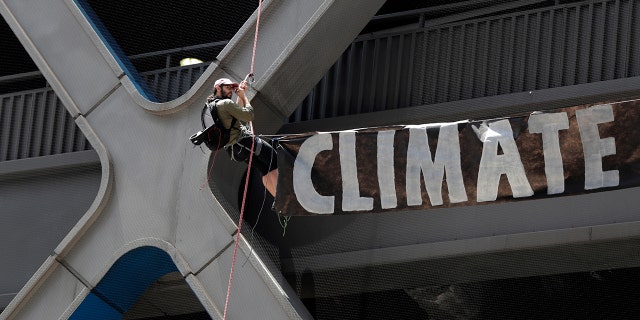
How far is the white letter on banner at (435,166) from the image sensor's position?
46.1ft

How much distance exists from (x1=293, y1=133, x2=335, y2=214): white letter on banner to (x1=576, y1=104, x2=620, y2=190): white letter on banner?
8.69ft

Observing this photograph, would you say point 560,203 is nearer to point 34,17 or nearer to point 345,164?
point 345,164

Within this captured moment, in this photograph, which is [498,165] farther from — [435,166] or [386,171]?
[386,171]

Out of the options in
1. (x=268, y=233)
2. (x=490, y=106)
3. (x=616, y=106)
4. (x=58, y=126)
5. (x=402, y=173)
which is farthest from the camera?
(x=58, y=126)

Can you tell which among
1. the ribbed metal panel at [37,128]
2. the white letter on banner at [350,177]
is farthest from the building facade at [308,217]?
the white letter on banner at [350,177]

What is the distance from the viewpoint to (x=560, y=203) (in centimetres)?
1493

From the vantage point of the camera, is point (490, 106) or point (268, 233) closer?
point (490, 106)

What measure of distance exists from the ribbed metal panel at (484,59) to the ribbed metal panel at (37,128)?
294 cm

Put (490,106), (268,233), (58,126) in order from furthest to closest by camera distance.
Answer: (58,126) < (268,233) < (490,106)

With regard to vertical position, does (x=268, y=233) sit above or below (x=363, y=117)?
below

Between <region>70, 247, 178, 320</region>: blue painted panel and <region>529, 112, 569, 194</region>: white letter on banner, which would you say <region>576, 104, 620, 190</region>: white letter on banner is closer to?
<region>529, 112, 569, 194</region>: white letter on banner

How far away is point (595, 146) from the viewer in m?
13.5

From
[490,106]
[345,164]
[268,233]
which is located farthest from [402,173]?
[268,233]

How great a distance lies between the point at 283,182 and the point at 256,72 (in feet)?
4.44
